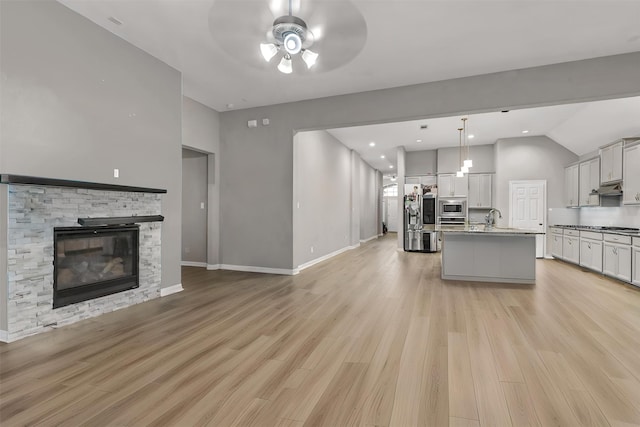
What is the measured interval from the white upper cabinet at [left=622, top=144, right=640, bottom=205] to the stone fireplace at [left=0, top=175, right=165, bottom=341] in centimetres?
786

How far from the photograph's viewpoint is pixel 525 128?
24.8 ft

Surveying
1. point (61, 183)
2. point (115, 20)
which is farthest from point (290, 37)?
point (61, 183)

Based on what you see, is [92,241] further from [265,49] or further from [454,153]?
[454,153]

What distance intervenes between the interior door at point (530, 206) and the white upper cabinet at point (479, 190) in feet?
2.61

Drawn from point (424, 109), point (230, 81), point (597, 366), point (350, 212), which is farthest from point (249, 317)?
point (350, 212)

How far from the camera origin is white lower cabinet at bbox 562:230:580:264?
269 inches

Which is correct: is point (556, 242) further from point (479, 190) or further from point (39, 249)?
point (39, 249)

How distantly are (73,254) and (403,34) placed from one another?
14.4 feet

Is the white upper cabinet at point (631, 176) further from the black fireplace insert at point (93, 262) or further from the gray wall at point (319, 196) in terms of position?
the black fireplace insert at point (93, 262)

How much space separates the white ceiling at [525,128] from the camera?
18.7 ft

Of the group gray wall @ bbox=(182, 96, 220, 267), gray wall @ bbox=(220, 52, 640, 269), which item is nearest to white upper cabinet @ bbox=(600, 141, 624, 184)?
gray wall @ bbox=(220, 52, 640, 269)


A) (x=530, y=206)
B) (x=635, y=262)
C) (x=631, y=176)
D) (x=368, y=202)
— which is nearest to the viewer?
(x=635, y=262)

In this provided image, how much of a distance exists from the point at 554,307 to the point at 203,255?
6.17m

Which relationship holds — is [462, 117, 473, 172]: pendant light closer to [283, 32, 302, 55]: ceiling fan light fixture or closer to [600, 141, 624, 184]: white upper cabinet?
[600, 141, 624, 184]: white upper cabinet
